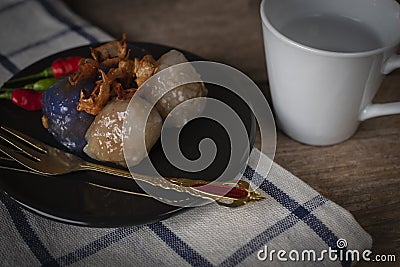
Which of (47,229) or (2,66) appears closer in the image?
(47,229)

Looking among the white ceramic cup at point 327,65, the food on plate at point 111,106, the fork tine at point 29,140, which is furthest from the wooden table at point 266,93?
the fork tine at point 29,140

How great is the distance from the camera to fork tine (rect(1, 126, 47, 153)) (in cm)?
→ 64

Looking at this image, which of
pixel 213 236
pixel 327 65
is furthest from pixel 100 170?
pixel 327 65

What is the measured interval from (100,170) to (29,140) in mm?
96

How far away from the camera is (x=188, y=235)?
58cm

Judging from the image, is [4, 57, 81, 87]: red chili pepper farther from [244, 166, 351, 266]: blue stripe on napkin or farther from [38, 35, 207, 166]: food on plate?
[244, 166, 351, 266]: blue stripe on napkin

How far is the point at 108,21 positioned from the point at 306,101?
0.41m

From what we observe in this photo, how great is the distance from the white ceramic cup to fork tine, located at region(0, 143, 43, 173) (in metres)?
0.29

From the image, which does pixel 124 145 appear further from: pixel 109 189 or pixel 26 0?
pixel 26 0

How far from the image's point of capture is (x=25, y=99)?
0.68m

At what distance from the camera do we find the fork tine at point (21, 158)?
608 millimetres

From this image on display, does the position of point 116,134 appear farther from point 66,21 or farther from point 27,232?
point 66,21

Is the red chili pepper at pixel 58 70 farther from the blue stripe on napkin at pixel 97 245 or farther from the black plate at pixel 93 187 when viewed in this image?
the blue stripe on napkin at pixel 97 245

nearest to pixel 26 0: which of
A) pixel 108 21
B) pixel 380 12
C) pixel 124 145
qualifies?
pixel 108 21
